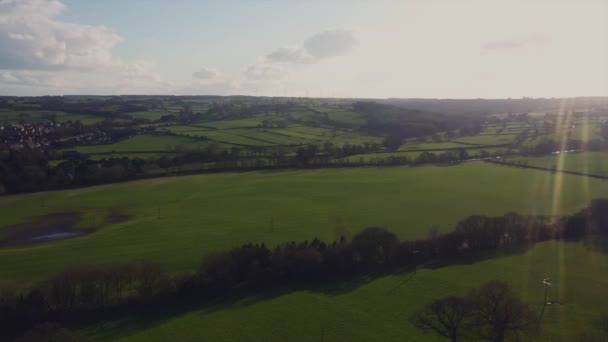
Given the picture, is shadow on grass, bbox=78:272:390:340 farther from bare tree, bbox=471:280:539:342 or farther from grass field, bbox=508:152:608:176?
grass field, bbox=508:152:608:176

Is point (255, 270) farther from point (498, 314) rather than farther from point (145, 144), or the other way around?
point (145, 144)

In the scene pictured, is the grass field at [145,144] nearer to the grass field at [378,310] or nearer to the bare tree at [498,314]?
the grass field at [378,310]

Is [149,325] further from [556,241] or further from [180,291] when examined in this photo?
Answer: [556,241]

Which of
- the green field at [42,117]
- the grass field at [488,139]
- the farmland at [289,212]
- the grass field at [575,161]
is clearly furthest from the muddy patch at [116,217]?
the green field at [42,117]

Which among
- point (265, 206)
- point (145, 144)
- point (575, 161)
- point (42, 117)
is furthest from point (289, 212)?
point (42, 117)

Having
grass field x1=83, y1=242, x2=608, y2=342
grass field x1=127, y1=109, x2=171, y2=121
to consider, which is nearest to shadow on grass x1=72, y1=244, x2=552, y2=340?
grass field x1=83, y1=242, x2=608, y2=342

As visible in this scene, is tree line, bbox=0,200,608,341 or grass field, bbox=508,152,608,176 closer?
tree line, bbox=0,200,608,341

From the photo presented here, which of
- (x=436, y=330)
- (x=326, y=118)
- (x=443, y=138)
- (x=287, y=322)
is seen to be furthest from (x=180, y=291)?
(x=326, y=118)
